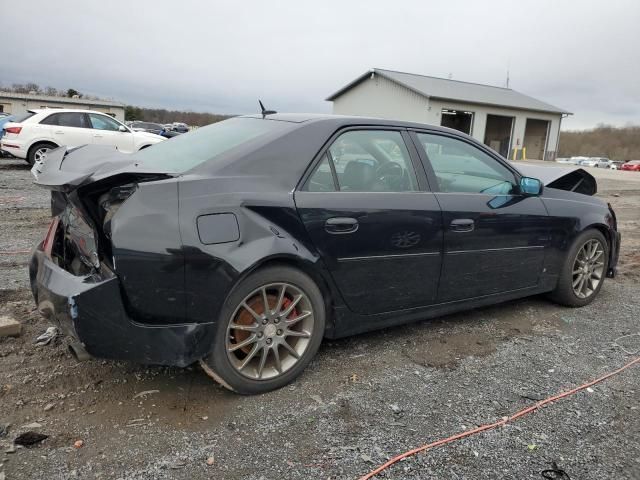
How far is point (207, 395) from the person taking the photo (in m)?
2.82

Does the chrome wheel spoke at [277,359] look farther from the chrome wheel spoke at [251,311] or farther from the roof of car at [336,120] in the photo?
the roof of car at [336,120]

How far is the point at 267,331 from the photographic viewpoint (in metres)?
2.81

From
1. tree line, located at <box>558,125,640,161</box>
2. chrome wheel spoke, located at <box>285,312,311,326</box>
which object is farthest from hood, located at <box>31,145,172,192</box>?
tree line, located at <box>558,125,640,161</box>

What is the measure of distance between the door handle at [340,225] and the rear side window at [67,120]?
12.0 metres

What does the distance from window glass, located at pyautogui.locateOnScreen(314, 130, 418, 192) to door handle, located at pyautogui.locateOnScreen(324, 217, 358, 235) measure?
206 millimetres

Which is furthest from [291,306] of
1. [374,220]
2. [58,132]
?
[58,132]

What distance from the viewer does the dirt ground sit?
2299 millimetres

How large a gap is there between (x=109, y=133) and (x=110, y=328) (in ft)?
39.8

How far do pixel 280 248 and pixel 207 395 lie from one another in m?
0.93

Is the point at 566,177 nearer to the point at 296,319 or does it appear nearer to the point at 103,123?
the point at 296,319

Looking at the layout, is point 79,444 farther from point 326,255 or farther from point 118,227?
point 326,255

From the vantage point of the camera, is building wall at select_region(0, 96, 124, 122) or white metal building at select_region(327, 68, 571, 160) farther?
building wall at select_region(0, 96, 124, 122)

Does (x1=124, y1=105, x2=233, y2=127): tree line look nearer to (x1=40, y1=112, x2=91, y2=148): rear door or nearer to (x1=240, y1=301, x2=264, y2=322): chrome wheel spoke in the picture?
(x1=40, y1=112, x2=91, y2=148): rear door

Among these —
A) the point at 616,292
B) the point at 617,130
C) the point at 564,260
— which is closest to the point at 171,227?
the point at 564,260
